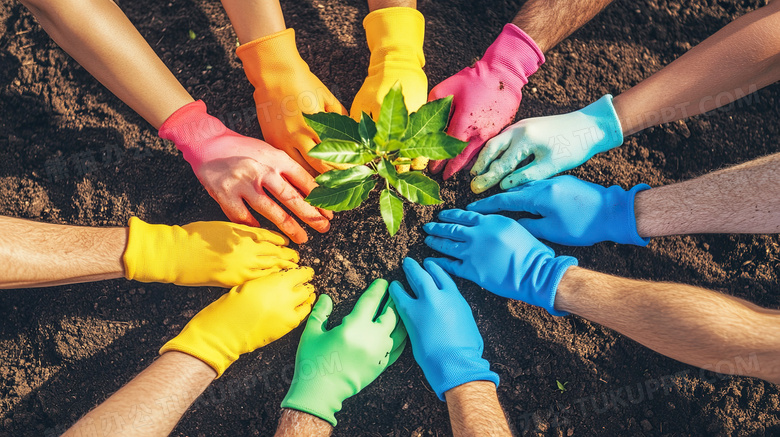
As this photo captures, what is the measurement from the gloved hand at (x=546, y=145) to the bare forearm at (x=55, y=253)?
161cm

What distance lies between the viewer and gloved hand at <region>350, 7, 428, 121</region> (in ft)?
6.44

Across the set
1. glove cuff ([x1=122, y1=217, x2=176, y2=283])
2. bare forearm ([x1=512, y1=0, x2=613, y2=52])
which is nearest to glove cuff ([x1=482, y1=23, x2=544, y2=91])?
bare forearm ([x1=512, y1=0, x2=613, y2=52])

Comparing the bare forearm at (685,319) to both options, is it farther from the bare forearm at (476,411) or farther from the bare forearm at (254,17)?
the bare forearm at (254,17)

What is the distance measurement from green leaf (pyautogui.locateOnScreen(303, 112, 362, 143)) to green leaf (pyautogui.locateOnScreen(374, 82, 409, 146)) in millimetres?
121

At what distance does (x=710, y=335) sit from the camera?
5.00ft

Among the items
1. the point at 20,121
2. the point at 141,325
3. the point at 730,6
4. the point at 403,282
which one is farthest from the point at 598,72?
the point at 20,121

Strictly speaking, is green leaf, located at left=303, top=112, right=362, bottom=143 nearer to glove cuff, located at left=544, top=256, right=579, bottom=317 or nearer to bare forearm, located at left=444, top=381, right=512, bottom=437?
glove cuff, located at left=544, top=256, right=579, bottom=317

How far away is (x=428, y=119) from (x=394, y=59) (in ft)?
2.23

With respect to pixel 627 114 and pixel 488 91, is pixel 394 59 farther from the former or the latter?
pixel 627 114

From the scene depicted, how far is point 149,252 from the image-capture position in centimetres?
187

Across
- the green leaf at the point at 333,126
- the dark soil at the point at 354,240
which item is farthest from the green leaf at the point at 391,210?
the dark soil at the point at 354,240

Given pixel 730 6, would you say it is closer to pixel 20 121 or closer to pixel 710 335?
pixel 710 335

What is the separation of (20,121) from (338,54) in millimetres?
1638

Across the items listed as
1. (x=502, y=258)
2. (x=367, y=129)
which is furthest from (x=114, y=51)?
(x=502, y=258)
